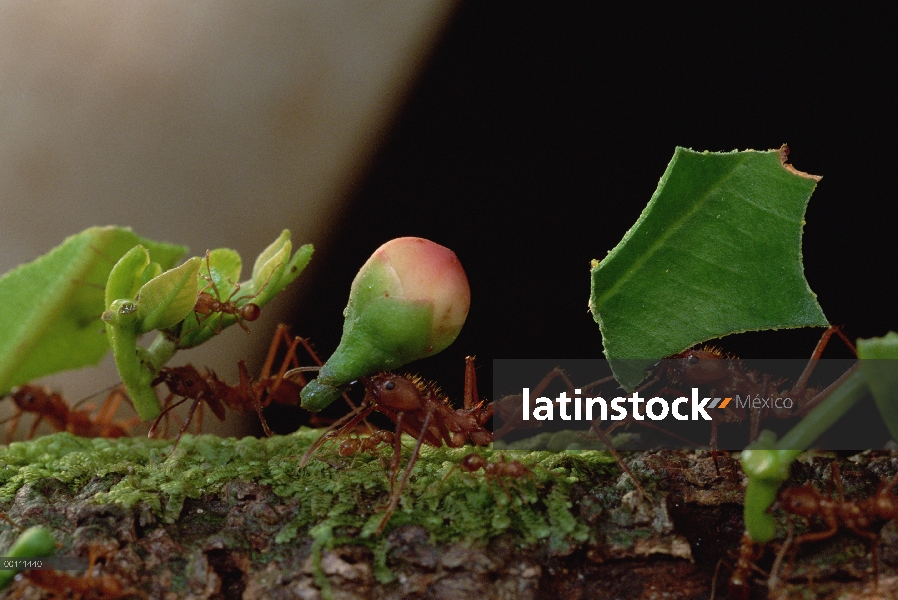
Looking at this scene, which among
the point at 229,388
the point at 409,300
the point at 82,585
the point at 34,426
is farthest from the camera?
the point at 34,426

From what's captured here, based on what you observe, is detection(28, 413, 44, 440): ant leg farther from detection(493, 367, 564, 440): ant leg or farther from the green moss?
detection(493, 367, 564, 440): ant leg

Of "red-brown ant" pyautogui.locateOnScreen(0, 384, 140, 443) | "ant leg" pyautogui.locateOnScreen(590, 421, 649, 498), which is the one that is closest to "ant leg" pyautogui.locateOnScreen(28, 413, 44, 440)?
"red-brown ant" pyautogui.locateOnScreen(0, 384, 140, 443)

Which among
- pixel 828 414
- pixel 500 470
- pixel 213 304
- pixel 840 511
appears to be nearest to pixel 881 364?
pixel 828 414

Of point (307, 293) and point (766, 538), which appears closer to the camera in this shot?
point (766, 538)

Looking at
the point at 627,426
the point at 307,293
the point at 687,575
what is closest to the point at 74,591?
the point at 687,575

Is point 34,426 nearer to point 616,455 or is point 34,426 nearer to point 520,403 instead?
point 520,403

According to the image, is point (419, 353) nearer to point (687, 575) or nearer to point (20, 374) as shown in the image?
point (687, 575)
